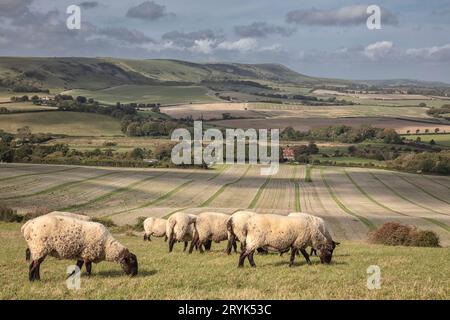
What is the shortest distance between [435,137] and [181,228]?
455 feet

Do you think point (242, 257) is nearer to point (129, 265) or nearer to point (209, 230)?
point (129, 265)

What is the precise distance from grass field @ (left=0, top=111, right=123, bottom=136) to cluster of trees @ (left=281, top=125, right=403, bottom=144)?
5438cm

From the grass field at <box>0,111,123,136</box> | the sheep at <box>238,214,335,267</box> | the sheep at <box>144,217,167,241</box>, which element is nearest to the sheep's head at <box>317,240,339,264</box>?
the sheep at <box>238,214,335,267</box>

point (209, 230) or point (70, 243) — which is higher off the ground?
point (70, 243)

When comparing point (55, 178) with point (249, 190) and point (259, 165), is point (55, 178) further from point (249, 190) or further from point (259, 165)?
point (259, 165)

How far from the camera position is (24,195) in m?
62.2

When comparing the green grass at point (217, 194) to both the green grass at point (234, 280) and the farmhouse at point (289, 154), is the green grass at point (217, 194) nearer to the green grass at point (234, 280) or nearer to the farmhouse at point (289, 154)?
the farmhouse at point (289, 154)

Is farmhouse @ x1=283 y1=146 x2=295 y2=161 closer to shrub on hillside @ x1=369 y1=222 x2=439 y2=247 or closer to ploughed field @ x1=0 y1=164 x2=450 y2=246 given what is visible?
ploughed field @ x1=0 y1=164 x2=450 y2=246

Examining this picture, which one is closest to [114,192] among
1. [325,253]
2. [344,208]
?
[344,208]

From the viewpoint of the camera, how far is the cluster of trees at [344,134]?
472ft

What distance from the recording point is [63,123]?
155m

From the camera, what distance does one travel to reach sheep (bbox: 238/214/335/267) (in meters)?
18.3
